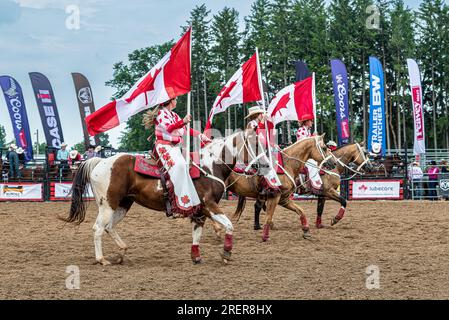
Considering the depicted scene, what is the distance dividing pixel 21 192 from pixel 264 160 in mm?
16216

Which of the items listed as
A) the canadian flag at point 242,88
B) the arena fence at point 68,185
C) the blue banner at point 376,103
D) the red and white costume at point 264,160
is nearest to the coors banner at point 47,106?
the arena fence at point 68,185

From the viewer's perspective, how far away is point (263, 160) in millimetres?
11531

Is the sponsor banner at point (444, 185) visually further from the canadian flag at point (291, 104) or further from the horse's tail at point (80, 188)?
the horse's tail at point (80, 188)

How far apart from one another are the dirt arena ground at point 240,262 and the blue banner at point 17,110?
15243mm

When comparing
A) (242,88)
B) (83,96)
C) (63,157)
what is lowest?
(63,157)

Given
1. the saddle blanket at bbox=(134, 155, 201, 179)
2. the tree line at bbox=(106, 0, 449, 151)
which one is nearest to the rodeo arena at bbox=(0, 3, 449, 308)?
the saddle blanket at bbox=(134, 155, 201, 179)

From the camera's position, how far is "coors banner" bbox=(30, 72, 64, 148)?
3166 cm

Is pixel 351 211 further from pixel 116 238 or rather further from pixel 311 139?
pixel 116 238

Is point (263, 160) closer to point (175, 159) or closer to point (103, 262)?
point (175, 159)

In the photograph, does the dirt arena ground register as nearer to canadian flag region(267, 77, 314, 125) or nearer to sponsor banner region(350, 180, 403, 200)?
canadian flag region(267, 77, 314, 125)

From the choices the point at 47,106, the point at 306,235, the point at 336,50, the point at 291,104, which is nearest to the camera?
the point at 306,235

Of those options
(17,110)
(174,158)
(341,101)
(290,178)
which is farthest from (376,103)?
(174,158)

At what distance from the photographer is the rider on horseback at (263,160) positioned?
11.1 meters
